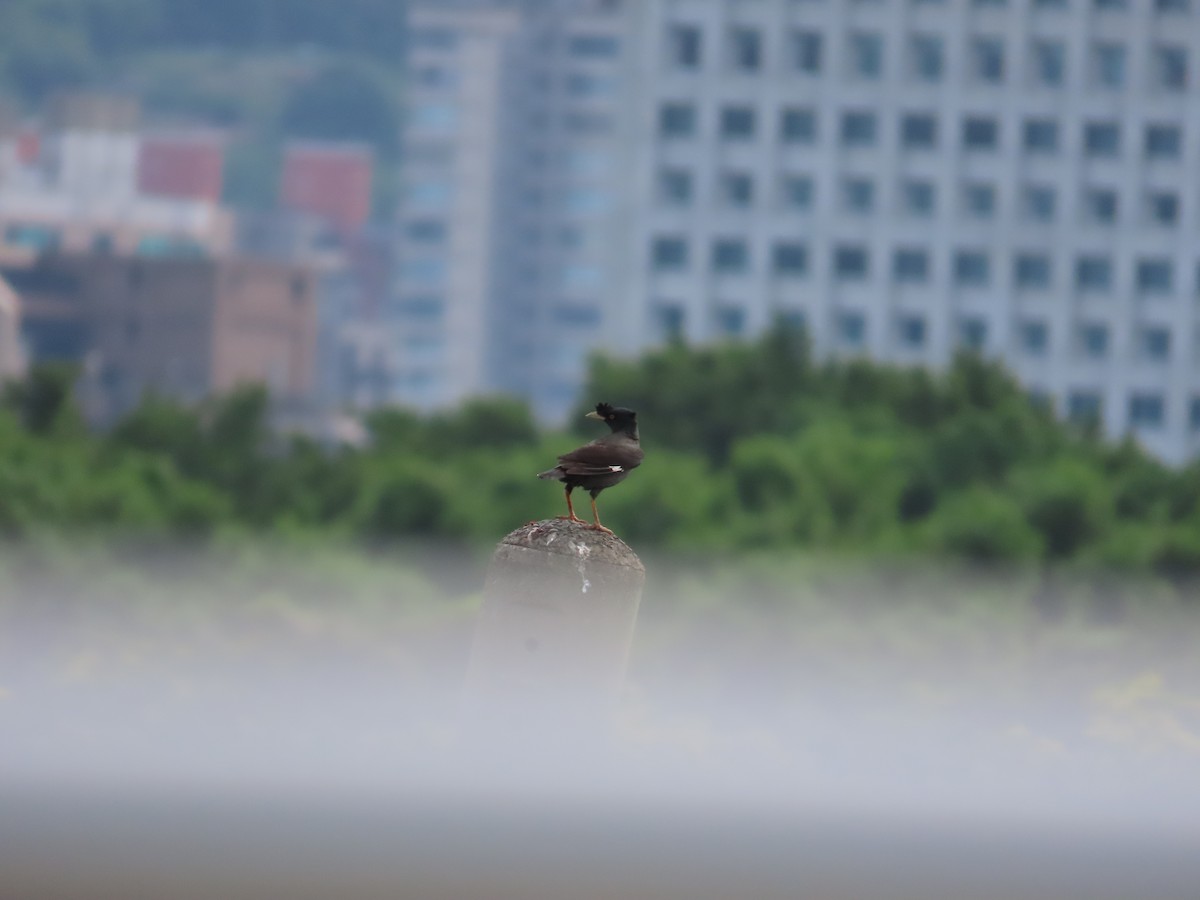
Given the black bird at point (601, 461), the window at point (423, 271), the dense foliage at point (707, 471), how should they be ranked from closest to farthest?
the black bird at point (601, 461) → the dense foliage at point (707, 471) → the window at point (423, 271)

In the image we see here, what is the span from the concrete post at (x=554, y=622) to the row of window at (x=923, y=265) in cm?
11461

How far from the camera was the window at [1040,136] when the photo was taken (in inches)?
4956

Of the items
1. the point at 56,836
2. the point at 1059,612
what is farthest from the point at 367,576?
the point at 56,836

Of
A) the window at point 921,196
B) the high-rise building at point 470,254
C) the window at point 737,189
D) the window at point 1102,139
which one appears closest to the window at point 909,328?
the window at point 921,196

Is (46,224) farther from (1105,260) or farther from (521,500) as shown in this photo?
(521,500)

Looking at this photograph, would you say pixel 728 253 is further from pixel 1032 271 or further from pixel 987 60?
pixel 987 60

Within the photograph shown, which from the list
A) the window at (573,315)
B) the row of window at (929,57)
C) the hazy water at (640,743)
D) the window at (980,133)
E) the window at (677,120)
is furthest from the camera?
the window at (573,315)

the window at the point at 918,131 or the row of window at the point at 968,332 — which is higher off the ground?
the window at the point at 918,131

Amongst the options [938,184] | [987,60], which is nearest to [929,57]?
[987,60]

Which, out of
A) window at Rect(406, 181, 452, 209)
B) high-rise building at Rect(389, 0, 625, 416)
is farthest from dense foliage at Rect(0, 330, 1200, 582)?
window at Rect(406, 181, 452, 209)

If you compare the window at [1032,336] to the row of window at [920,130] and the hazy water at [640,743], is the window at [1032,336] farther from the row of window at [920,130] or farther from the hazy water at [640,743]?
the hazy water at [640,743]

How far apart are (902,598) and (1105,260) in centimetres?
10016

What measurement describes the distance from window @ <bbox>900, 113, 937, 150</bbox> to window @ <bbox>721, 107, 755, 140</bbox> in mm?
8598

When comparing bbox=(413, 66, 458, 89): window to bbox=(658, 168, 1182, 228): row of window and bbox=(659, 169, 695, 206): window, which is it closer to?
bbox=(659, 169, 695, 206): window
